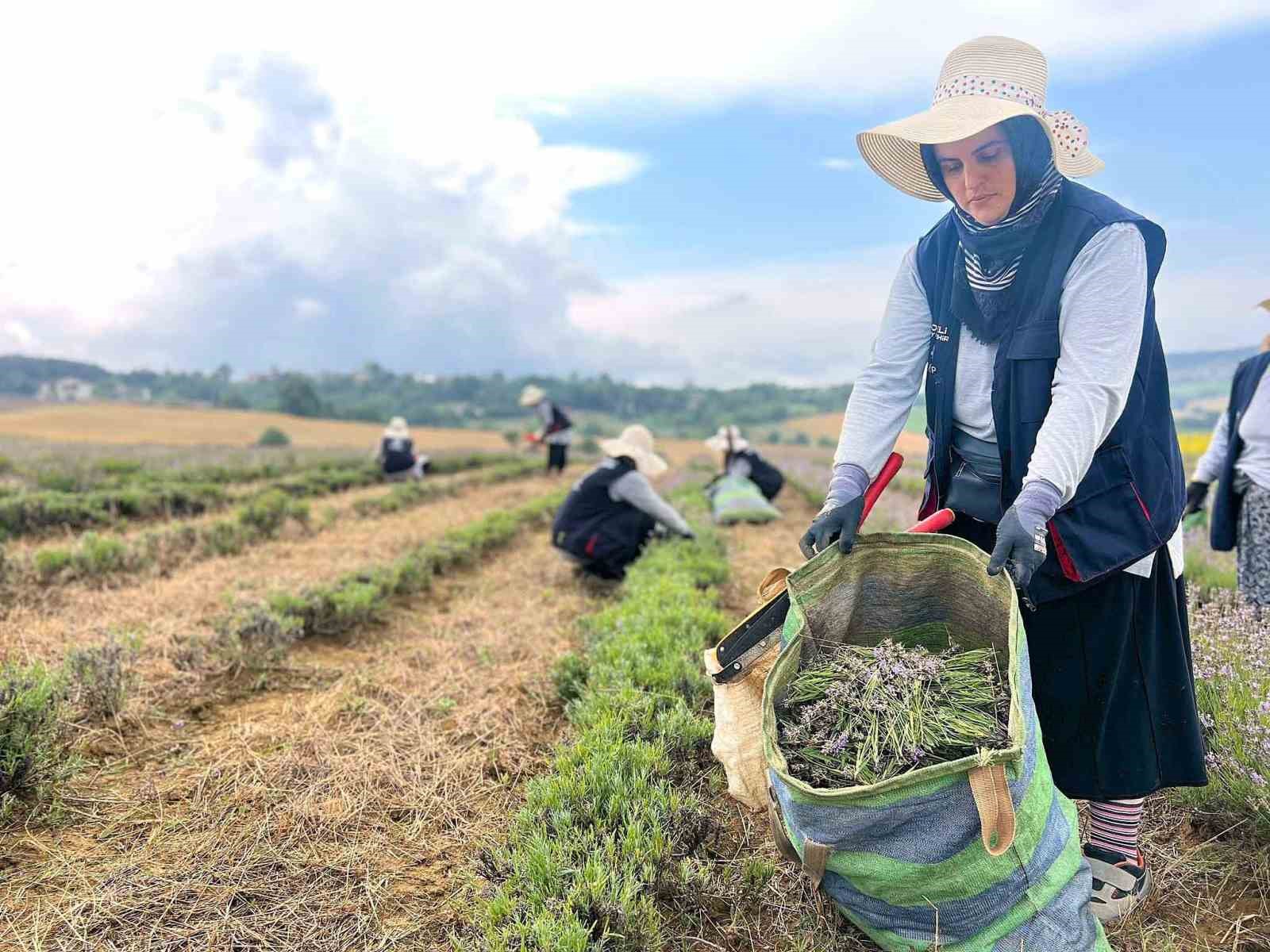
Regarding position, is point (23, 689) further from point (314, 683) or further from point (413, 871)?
point (413, 871)

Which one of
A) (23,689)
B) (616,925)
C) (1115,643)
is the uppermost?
(1115,643)

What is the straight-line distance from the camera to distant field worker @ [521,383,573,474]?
16312 mm

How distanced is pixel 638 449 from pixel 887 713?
5.04 m

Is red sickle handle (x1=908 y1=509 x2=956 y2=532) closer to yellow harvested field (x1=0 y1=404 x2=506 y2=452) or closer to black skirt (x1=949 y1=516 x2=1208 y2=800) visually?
black skirt (x1=949 y1=516 x2=1208 y2=800)

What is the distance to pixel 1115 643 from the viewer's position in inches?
79.2

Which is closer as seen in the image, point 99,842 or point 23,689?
point 99,842

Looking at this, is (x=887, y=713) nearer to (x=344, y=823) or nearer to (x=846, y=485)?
(x=846, y=485)

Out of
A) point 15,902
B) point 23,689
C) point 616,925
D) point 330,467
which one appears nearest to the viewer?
point 616,925

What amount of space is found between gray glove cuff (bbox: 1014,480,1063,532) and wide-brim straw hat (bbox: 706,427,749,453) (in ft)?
32.8

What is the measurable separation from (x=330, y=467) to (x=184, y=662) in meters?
14.3

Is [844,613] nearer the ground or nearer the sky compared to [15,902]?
nearer the sky

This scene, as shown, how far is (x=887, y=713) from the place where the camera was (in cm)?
185

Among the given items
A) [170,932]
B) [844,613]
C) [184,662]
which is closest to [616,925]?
[844,613]

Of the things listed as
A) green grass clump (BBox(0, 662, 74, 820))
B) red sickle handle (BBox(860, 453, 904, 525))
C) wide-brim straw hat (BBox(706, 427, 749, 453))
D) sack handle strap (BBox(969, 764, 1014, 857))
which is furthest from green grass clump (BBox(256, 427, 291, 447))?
sack handle strap (BBox(969, 764, 1014, 857))
